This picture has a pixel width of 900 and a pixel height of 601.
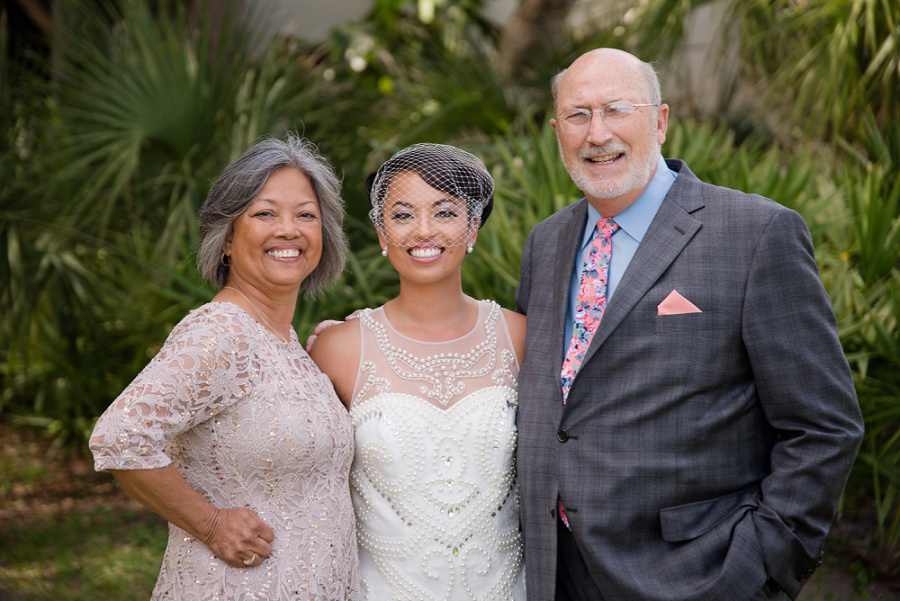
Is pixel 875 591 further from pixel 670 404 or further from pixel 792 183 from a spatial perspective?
pixel 670 404

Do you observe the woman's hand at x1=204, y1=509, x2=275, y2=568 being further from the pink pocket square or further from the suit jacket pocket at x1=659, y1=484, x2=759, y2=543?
the pink pocket square

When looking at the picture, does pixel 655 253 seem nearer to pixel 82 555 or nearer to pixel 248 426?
pixel 248 426

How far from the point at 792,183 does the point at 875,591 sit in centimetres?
226

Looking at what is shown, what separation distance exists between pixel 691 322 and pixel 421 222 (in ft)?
2.81

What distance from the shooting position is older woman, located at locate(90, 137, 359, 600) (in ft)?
7.63

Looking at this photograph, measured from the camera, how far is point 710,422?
248cm

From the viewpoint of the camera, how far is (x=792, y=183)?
4309 millimetres

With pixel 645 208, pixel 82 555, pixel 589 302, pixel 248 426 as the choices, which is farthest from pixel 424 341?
pixel 82 555

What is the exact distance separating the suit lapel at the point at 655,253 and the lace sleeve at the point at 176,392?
0.95 m

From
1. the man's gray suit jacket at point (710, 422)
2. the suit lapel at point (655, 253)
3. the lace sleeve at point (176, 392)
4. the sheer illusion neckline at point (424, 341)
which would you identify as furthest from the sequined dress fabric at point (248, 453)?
the suit lapel at point (655, 253)

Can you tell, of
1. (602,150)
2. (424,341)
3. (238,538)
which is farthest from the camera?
(424,341)

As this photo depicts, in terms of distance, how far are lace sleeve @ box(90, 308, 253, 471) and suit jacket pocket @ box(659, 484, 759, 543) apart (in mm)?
1180

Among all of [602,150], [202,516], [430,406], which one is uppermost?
[602,150]

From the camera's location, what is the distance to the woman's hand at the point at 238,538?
2.42 metres
